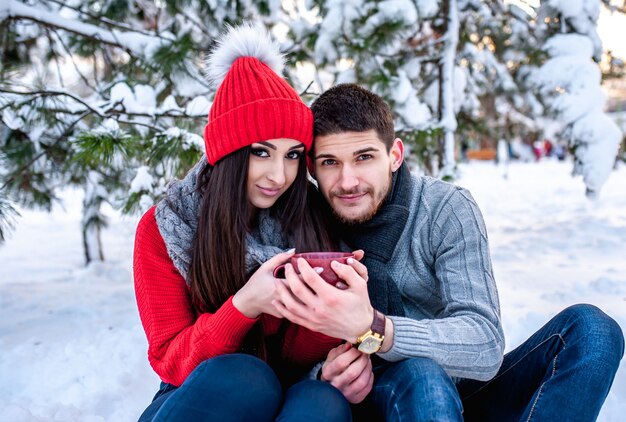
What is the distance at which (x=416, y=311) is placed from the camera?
1976 mm

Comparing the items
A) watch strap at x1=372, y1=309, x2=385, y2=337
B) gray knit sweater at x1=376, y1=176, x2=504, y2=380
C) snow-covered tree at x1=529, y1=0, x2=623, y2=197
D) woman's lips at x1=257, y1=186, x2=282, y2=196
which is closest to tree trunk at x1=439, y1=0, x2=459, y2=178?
snow-covered tree at x1=529, y1=0, x2=623, y2=197

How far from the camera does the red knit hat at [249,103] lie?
1.75 metres

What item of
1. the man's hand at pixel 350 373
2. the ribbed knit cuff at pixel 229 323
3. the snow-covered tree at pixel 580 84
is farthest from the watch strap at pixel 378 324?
the snow-covered tree at pixel 580 84

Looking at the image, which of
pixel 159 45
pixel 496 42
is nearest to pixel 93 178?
pixel 159 45

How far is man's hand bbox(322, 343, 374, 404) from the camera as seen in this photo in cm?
161

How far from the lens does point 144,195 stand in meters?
2.71

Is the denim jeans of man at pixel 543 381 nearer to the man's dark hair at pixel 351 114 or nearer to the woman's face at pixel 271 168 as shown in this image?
the woman's face at pixel 271 168

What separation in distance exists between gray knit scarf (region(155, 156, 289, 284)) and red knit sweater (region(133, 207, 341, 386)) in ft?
0.20

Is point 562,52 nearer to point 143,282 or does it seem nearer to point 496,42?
point 496,42

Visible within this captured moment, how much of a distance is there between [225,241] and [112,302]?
2764 millimetres

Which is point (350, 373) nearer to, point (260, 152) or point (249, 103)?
point (260, 152)

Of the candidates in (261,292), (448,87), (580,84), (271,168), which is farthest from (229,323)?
(580,84)

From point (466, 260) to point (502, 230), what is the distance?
5.23 metres

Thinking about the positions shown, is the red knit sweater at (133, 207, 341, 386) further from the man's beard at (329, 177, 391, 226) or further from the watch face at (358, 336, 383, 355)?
the man's beard at (329, 177, 391, 226)
